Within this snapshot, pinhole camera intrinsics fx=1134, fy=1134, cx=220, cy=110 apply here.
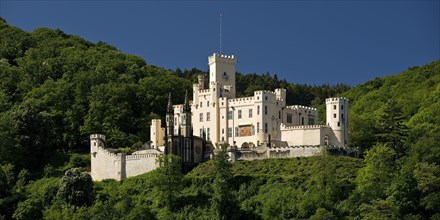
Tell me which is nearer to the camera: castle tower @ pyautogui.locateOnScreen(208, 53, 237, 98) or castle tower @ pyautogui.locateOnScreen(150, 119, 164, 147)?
castle tower @ pyautogui.locateOnScreen(150, 119, 164, 147)

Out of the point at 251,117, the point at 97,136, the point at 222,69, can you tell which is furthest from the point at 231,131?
the point at 97,136

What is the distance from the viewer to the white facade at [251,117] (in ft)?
333

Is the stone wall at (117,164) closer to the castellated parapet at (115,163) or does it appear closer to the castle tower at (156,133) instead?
the castellated parapet at (115,163)

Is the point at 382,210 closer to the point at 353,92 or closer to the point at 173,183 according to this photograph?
the point at 173,183

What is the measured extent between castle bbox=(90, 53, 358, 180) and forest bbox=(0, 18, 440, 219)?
6.73 feet

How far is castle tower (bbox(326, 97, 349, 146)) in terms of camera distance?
10144 cm

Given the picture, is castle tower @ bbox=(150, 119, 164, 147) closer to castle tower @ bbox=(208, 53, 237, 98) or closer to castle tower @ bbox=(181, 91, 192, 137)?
castle tower @ bbox=(181, 91, 192, 137)

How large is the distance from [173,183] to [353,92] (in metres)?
61.0

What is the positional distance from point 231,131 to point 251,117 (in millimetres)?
2541

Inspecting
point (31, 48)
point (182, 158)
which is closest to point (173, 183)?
point (182, 158)

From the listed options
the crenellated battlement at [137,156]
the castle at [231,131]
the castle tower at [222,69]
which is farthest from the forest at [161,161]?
the castle tower at [222,69]

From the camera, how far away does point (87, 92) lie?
12531 cm

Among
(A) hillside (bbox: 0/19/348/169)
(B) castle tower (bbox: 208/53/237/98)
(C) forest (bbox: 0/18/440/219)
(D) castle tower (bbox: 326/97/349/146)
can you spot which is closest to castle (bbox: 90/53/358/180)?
(D) castle tower (bbox: 326/97/349/146)

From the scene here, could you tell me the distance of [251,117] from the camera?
104m
